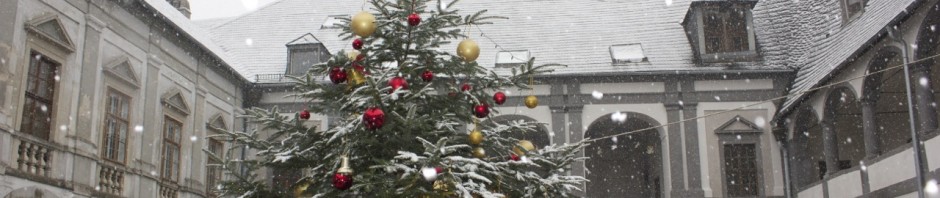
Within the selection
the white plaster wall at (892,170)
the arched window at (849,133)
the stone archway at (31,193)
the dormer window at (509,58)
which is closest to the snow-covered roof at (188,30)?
the stone archway at (31,193)

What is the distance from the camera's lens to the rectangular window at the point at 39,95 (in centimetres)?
1230

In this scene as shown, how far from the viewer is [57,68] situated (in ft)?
42.3

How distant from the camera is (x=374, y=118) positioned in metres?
6.71

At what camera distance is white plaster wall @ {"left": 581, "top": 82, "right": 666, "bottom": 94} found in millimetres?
19688

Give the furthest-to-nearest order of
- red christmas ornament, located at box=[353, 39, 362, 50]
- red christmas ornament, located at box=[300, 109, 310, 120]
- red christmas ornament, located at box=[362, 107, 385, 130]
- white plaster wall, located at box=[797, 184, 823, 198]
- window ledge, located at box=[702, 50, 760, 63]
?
window ledge, located at box=[702, 50, 760, 63], white plaster wall, located at box=[797, 184, 823, 198], red christmas ornament, located at box=[300, 109, 310, 120], red christmas ornament, located at box=[353, 39, 362, 50], red christmas ornament, located at box=[362, 107, 385, 130]

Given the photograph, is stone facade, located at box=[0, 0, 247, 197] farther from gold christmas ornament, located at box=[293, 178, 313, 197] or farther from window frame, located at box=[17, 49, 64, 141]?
gold christmas ornament, located at box=[293, 178, 313, 197]

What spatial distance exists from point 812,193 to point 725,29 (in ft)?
13.9

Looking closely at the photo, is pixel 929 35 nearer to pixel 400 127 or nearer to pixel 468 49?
pixel 468 49

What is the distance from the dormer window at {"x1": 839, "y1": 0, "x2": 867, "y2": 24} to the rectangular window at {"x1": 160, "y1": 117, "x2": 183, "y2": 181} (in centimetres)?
1208

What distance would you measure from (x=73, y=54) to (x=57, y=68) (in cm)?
37

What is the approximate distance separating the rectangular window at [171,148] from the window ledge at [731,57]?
10659mm

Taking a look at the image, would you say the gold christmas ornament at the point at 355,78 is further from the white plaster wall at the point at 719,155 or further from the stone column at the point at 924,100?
the white plaster wall at the point at 719,155

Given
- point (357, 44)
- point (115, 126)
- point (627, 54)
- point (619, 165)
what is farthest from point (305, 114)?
point (619, 165)

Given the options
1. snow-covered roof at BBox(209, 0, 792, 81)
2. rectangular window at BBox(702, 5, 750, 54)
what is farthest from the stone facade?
rectangular window at BBox(702, 5, 750, 54)
